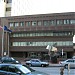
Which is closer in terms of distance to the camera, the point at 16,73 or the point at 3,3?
the point at 16,73

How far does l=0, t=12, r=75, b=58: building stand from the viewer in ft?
300

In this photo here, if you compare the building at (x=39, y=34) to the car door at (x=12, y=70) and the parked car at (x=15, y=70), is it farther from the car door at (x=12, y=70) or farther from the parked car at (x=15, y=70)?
the car door at (x=12, y=70)

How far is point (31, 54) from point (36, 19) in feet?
39.7

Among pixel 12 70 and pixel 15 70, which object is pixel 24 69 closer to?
pixel 15 70

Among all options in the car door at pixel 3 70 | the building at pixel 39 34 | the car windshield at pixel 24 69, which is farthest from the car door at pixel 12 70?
the building at pixel 39 34

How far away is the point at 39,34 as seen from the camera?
95375 millimetres

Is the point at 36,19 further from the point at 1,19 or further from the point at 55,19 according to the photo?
the point at 1,19

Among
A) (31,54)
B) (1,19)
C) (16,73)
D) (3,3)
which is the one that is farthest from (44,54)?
(16,73)

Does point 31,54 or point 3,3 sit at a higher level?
point 3,3

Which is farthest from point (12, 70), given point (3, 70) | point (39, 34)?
point (39, 34)

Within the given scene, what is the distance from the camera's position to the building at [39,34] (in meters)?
91.4

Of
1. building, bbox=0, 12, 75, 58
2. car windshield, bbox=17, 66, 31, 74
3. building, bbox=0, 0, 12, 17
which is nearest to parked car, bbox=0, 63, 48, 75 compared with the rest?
car windshield, bbox=17, 66, 31, 74

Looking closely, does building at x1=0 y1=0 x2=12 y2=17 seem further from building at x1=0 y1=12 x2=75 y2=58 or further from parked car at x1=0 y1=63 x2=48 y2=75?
parked car at x1=0 y1=63 x2=48 y2=75

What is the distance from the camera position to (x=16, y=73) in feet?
52.9
